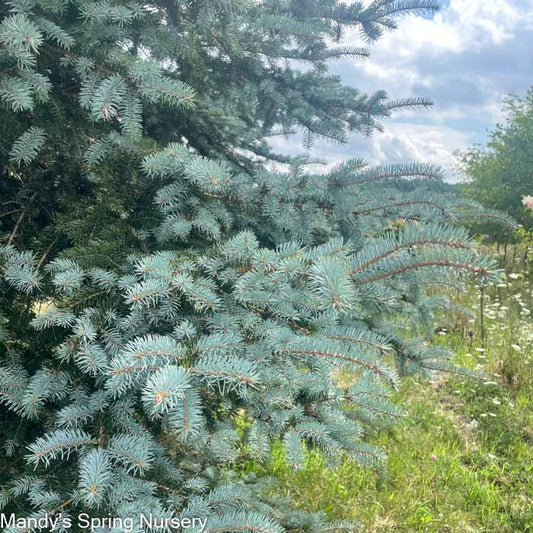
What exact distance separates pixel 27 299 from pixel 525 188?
34.6 feet

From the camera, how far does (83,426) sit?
4.82 ft

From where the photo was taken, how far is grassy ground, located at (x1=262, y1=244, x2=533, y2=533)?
111 inches

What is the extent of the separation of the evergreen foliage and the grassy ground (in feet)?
2.76

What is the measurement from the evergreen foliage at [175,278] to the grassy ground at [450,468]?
84cm

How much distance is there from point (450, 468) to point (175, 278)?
2.77 meters

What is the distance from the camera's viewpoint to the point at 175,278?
50.4 inches

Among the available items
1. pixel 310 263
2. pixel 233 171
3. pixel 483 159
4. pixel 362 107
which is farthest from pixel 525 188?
pixel 310 263

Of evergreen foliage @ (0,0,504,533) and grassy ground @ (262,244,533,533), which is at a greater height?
evergreen foliage @ (0,0,504,533)

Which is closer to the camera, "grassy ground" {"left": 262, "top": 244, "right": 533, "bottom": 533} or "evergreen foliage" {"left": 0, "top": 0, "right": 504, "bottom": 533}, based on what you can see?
"evergreen foliage" {"left": 0, "top": 0, "right": 504, "bottom": 533}

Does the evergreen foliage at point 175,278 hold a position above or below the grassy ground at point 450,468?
above

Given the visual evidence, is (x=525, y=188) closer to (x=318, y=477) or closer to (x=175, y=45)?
(x=318, y=477)

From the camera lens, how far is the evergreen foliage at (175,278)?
1.25m

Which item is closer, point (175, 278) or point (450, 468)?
point (175, 278)

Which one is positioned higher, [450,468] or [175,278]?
[175,278]
